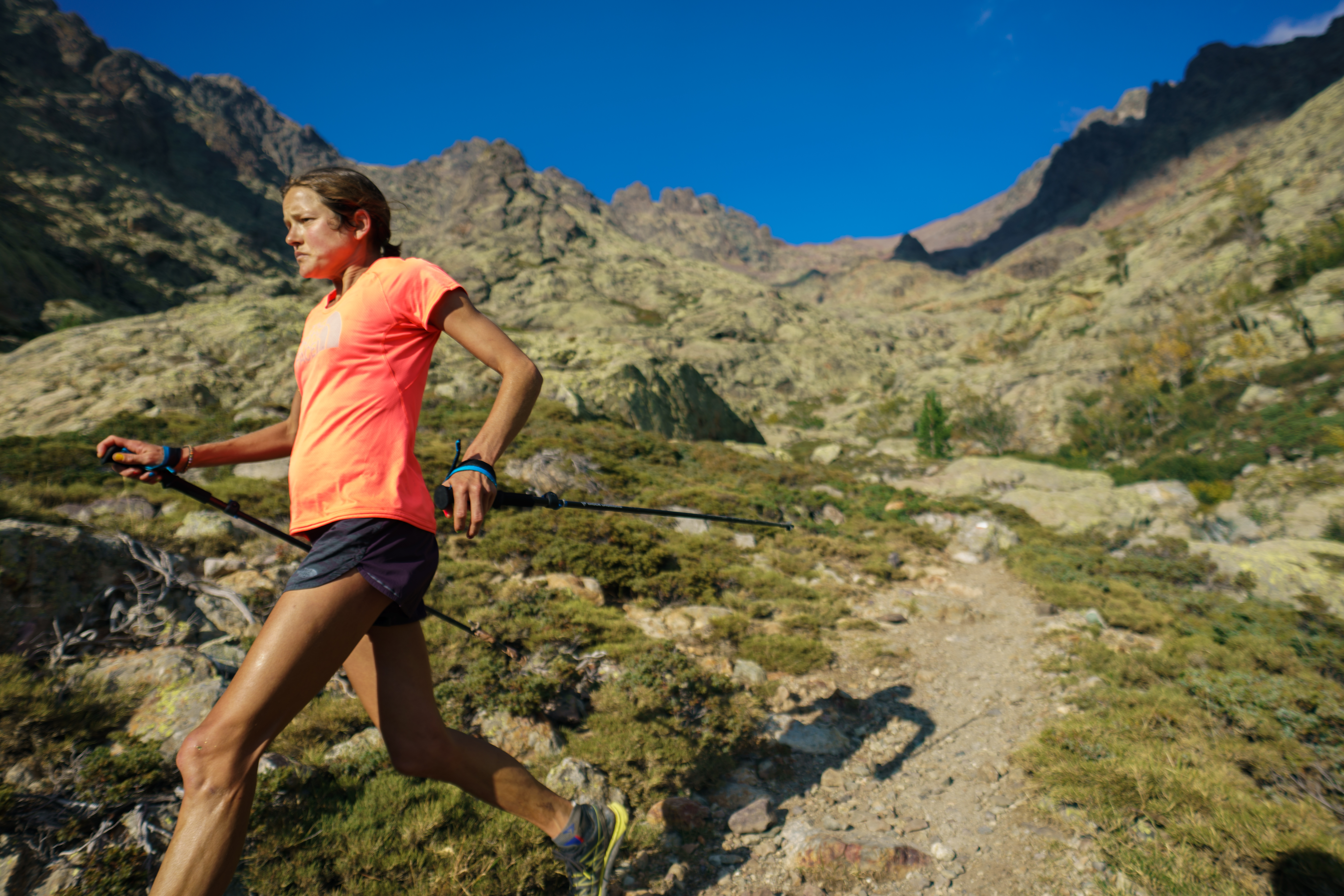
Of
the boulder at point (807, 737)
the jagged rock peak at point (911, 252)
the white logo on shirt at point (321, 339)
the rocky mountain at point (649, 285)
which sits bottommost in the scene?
the boulder at point (807, 737)

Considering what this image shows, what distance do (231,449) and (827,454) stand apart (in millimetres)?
33350

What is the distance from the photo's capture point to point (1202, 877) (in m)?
2.71

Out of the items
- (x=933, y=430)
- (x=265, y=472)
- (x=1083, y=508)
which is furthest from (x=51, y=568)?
(x=933, y=430)

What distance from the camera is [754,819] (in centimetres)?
349

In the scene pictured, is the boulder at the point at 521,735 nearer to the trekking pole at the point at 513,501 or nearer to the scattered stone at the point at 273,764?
the scattered stone at the point at 273,764

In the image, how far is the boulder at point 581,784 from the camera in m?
3.35

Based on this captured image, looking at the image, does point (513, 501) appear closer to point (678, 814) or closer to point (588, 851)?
point (588, 851)

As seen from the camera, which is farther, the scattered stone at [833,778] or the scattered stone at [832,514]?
the scattered stone at [832,514]

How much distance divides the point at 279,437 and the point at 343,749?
2.18 meters

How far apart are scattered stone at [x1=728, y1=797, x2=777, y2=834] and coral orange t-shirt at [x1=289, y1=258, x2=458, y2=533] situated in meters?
2.91

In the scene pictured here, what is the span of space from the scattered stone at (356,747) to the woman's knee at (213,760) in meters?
2.05

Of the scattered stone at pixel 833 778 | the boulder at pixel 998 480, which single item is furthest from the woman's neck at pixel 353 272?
the boulder at pixel 998 480

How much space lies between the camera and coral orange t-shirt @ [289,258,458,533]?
1766 mm

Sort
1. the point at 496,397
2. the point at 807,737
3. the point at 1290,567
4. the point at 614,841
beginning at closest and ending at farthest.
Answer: the point at 496,397 < the point at 614,841 < the point at 807,737 < the point at 1290,567
